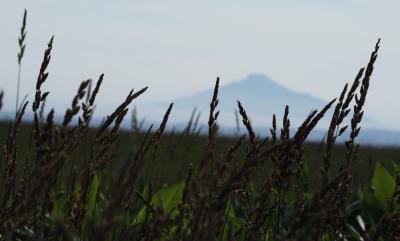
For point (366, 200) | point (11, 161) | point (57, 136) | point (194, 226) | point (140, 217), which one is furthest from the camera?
point (366, 200)

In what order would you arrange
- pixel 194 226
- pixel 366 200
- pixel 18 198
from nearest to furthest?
1. pixel 194 226
2. pixel 18 198
3. pixel 366 200

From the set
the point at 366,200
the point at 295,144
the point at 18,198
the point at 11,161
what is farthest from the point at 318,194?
the point at 366,200

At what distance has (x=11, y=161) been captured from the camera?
6.76 ft

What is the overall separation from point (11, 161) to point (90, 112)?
1.09 ft

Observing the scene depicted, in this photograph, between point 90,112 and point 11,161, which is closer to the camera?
point 90,112

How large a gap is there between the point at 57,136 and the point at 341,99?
3.49 ft

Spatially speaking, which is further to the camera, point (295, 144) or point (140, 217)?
point (140, 217)

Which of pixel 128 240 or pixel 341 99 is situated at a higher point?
pixel 341 99

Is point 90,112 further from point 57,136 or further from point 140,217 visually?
point 140,217

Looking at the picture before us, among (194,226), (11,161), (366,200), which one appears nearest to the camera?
(194,226)

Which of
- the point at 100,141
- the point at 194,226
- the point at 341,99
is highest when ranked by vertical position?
the point at 341,99

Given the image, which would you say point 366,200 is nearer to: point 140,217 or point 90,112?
point 140,217

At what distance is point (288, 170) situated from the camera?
1.92 metres

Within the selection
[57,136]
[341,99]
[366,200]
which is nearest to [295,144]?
[341,99]
